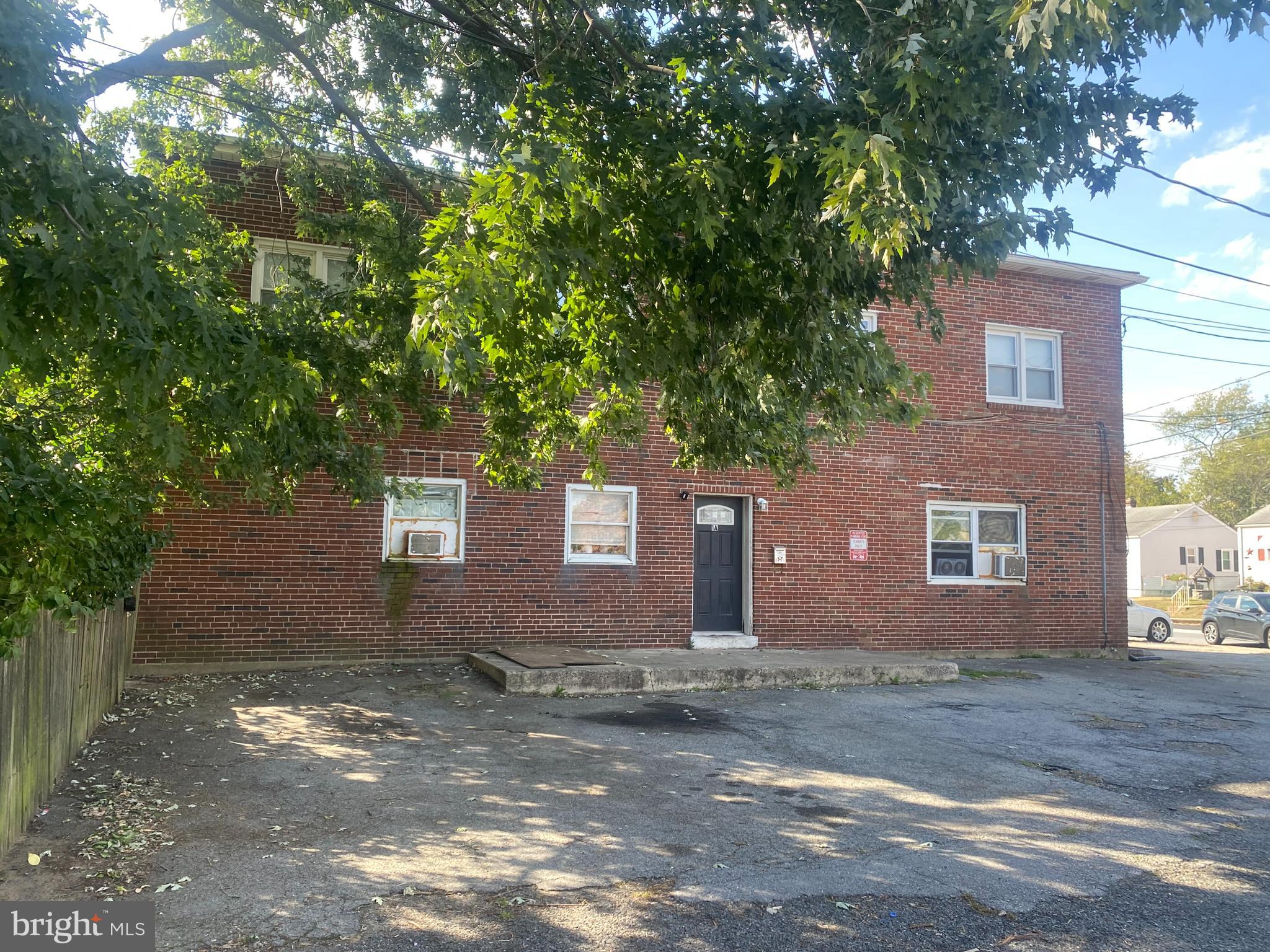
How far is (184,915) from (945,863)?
150 inches

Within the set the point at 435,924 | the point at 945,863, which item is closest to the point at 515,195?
the point at 435,924

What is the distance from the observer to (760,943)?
12.5 feet

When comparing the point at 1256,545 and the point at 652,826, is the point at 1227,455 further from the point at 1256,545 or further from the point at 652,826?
the point at 652,826

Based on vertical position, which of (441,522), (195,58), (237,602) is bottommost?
(237,602)

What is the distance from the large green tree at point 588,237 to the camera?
381 cm

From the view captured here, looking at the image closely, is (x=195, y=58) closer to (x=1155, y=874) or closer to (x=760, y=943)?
(x=760, y=943)

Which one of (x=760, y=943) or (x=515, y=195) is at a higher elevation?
(x=515, y=195)

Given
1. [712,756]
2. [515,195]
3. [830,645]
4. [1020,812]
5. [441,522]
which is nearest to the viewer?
[515,195]

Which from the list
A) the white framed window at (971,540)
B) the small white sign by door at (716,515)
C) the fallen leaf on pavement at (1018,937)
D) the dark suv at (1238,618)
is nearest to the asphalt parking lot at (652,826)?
the fallen leaf on pavement at (1018,937)

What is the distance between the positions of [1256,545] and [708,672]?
A: 49966 millimetres

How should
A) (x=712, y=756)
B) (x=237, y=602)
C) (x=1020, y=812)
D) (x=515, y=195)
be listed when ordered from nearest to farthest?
(x=515, y=195) → (x=1020, y=812) → (x=712, y=756) → (x=237, y=602)

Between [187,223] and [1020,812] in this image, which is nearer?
[187,223]

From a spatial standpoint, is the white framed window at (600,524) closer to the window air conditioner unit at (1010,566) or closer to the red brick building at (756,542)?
the red brick building at (756,542)

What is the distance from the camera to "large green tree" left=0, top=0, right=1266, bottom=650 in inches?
150
